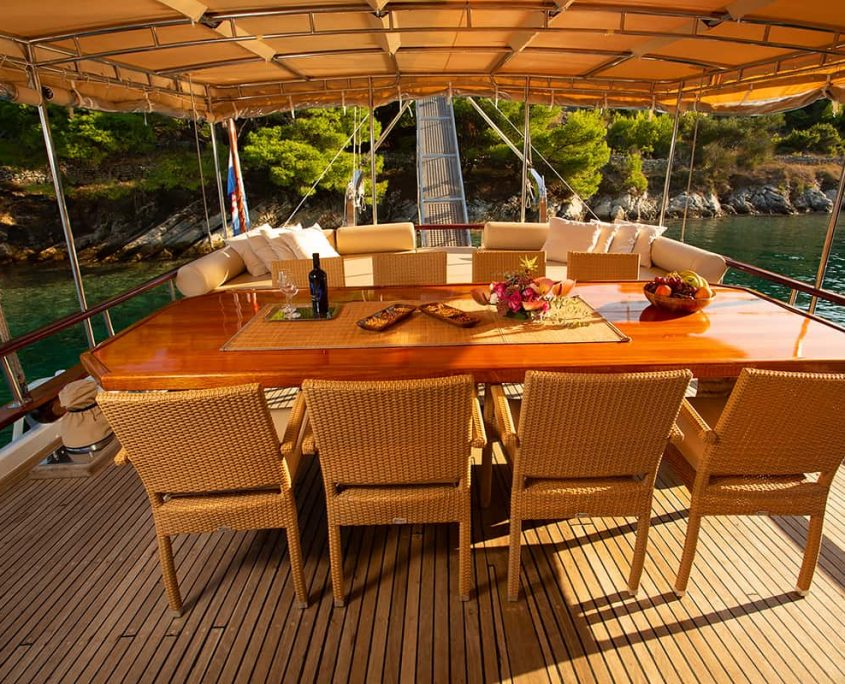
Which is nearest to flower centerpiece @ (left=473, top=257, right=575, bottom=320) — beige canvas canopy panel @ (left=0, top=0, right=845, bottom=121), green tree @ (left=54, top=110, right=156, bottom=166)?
beige canvas canopy panel @ (left=0, top=0, right=845, bottom=121)

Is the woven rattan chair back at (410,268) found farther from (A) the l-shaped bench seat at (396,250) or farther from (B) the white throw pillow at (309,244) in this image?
(B) the white throw pillow at (309,244)

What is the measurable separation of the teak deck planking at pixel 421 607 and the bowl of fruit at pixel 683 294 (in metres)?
0.87

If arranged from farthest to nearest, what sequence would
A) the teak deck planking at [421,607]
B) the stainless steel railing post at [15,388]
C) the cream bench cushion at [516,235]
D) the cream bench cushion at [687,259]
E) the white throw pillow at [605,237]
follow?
the cream bench cushion at [516,235] < the white throw pillow at [605,237] < the cream bench cushion at [687,259] < the stainless steel railing post at [15,388] < the teak deck planking at [421,607]

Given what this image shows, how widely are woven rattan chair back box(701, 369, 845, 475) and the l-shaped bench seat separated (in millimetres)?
2240

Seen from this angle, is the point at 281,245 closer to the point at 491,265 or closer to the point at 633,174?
the point at 491,265

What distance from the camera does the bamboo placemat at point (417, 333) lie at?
1.91 m

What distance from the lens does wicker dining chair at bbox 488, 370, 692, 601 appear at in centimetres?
137

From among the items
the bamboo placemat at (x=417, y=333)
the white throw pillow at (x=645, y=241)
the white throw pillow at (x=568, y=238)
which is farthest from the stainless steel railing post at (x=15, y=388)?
the white throw pillow at (x=645, y=241)

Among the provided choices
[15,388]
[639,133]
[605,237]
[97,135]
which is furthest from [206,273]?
[639,133]

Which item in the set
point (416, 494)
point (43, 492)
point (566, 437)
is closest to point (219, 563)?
point (416, 494)

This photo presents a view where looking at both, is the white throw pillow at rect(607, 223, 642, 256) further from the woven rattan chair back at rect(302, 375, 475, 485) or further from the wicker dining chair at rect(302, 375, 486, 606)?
the woven rattan chair back at rect(302, 375, 475, 485)

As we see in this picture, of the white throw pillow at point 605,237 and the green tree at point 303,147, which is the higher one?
the green tree at point 303,147

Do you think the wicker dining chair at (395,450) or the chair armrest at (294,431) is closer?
the wicker dining chair at (395,450)

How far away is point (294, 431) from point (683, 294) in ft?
5.60
